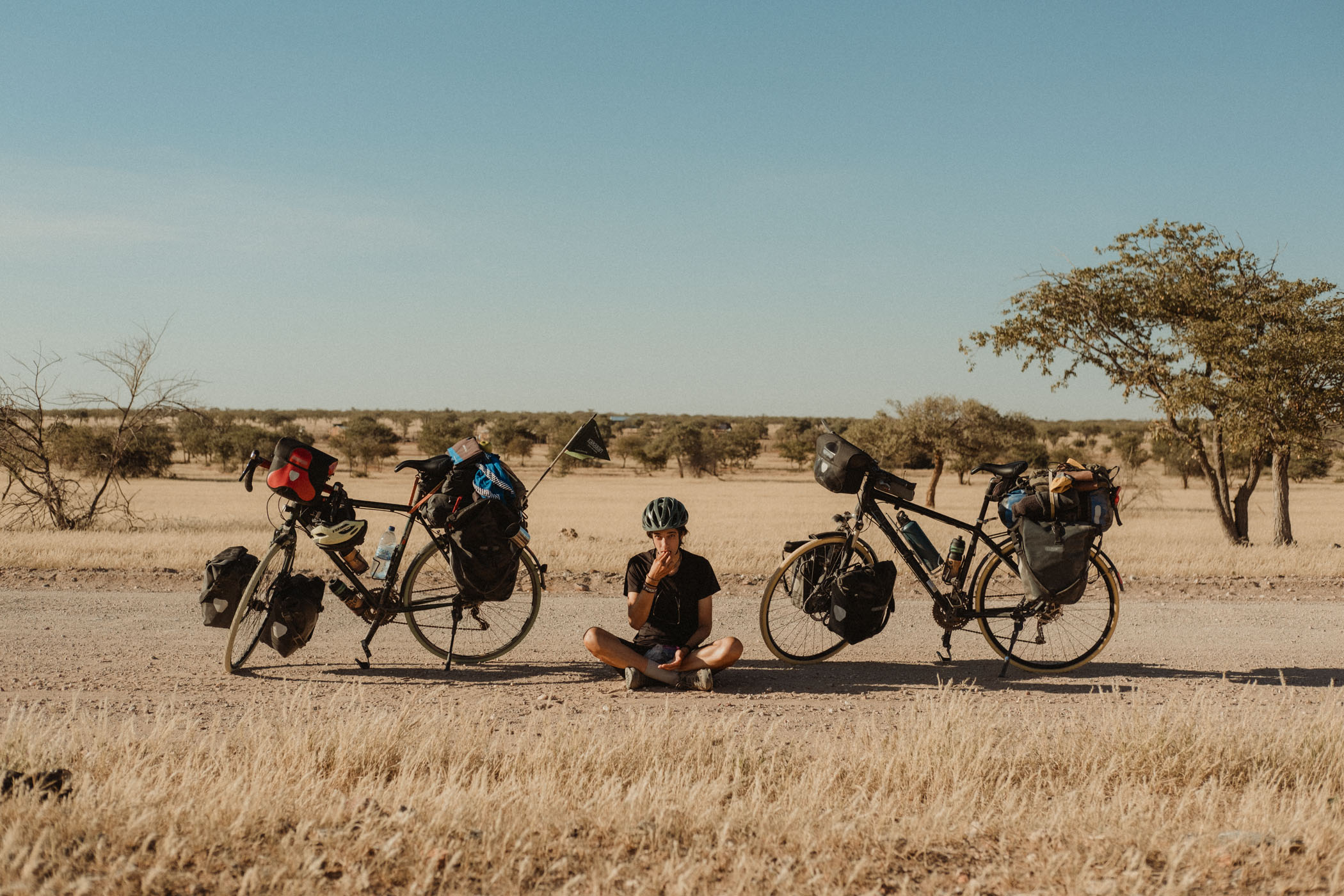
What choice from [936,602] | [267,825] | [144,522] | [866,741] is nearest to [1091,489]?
[936,602]

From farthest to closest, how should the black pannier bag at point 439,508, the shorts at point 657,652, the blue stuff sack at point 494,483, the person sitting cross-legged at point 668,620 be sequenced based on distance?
1. the blue stuff sack at point 494,483
2. the black pannier bag at point 439,508
3. the shorts at point 657,652
4. the person sitting cross-legged at point 668,620

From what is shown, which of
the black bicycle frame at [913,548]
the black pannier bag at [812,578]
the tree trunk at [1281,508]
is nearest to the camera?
the black pannier bag at [812,578]

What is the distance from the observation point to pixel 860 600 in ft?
23.8

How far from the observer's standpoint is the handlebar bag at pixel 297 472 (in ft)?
22.3

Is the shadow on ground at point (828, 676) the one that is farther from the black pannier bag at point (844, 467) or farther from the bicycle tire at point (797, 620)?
the black pannier bag at point (844, 467)

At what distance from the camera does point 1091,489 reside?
7281mm

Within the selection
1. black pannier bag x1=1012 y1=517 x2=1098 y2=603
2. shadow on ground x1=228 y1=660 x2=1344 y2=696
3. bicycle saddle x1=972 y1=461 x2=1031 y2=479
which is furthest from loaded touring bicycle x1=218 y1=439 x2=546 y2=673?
black pannier bag x1=1012 y1=517 x2=1098 y2=603

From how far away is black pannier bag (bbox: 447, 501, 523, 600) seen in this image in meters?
7.07

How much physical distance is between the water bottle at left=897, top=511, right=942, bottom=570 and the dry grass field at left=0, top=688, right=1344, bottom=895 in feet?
6.02

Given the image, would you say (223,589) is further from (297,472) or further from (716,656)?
(716,656)

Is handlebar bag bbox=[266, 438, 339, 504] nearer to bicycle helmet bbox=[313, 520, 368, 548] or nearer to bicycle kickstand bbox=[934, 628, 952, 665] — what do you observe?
bicycle helmet bbox=[313, 520, 368, 548]

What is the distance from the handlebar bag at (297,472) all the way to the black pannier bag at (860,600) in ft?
12.5

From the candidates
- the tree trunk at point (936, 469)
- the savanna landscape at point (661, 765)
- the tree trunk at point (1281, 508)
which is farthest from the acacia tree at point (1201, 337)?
the tree trunk at point (936, 469)

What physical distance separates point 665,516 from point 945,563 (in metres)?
2.46
